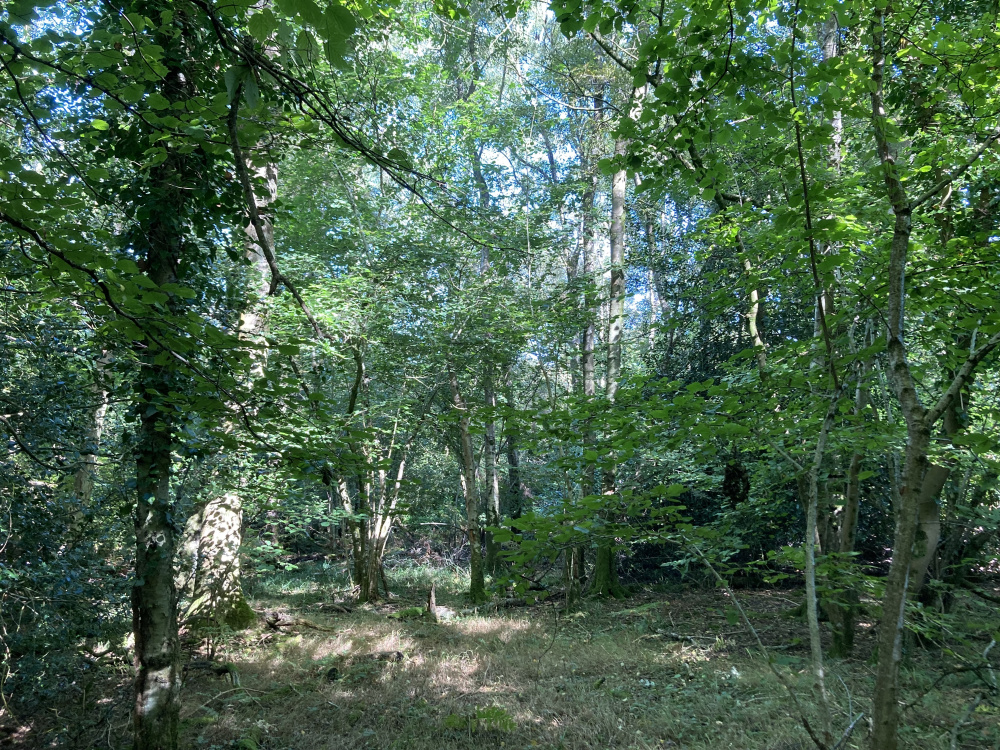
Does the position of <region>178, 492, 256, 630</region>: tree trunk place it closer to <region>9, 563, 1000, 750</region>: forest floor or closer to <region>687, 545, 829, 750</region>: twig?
<region>9, 563, 1000, 750</region>: forest floor

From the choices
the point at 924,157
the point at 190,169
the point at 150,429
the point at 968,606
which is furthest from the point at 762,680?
the point at 190,169

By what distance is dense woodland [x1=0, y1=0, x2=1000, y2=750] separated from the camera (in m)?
Answer: 2.49

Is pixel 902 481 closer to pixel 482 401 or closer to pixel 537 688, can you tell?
pixel 482 401

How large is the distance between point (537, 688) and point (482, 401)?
2994 mm

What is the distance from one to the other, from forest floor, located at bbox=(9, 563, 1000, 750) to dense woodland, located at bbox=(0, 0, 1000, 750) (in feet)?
0.17

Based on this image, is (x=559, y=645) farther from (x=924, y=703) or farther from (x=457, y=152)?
(x=457, y=152)

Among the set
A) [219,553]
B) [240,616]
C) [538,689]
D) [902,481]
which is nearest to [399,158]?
[902,481]

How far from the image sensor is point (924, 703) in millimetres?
4418

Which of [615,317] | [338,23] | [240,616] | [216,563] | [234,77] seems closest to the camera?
[338,23]

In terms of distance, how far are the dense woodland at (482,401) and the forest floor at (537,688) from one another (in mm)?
52

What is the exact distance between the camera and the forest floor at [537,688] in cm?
429

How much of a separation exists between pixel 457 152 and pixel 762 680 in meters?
9.92

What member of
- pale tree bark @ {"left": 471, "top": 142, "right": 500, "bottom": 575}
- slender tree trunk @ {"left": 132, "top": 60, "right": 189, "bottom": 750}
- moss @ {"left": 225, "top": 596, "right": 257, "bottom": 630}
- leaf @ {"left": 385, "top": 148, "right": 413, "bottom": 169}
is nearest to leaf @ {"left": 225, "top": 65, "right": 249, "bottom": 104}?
leaf @ {"left": 385, "top": 148, "right": 413, "bottom": 169}

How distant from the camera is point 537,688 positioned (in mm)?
5535
